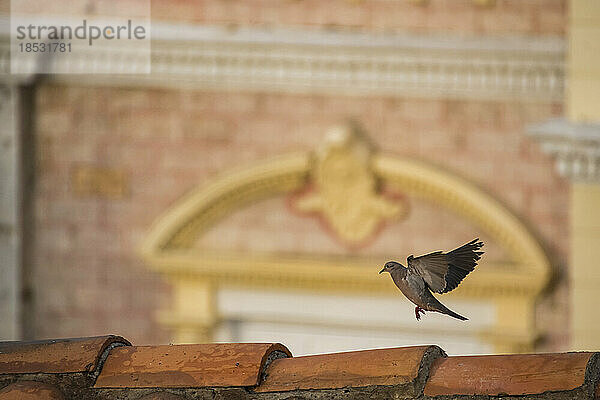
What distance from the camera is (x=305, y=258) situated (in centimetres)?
750

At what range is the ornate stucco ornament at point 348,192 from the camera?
23.9 feet

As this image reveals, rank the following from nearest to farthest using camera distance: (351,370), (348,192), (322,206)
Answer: (351,370), (348,192), (322,206)

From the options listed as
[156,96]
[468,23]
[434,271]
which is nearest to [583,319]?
[468,23]

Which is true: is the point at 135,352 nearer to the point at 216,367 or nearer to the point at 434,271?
the point at 216,367

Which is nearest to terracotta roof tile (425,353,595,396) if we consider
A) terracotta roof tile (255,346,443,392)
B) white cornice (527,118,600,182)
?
terracotta roof tile (255,346,443,392)

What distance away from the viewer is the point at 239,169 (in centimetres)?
749

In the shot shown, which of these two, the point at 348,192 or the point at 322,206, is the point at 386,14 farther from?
the point at 322,206

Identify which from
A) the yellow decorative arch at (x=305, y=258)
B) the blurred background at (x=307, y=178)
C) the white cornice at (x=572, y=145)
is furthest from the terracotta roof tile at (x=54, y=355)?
the yellow decorative arch at (x=305, y=258)

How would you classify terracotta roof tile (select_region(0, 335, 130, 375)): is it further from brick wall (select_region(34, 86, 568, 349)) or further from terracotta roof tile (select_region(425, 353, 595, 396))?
brick wall (select_region(34, 86, 568, 349))

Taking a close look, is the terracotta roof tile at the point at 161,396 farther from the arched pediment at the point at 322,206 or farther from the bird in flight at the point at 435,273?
the arched pediment at the point at 322,206

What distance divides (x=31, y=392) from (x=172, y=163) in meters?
5.27

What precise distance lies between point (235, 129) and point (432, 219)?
1235mm

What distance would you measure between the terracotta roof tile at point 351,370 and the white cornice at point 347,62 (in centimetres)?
500

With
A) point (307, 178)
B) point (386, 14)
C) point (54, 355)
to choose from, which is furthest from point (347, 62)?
point (54, 355)
